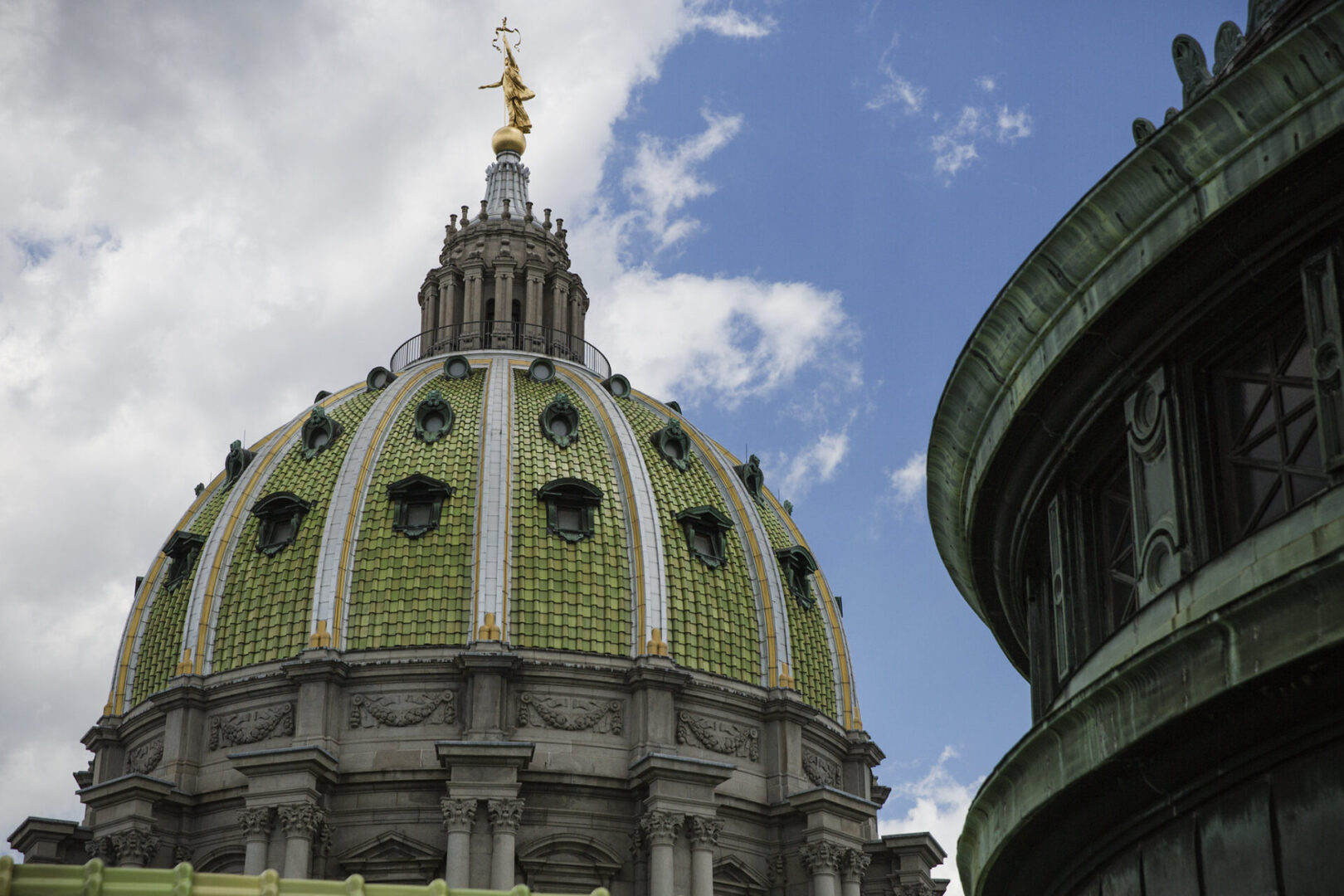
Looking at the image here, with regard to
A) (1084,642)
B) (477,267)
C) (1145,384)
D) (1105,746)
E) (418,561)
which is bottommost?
(1105,746)

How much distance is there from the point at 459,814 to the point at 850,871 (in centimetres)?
1377

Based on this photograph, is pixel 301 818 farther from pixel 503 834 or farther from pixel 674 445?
pixel 674 445

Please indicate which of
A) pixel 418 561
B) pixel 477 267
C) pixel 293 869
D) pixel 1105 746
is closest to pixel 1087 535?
pixel 1105 746

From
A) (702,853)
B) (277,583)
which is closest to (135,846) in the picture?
(277,583)

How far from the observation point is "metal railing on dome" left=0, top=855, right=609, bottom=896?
20.5 metres

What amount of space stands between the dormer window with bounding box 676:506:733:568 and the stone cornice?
48633mm

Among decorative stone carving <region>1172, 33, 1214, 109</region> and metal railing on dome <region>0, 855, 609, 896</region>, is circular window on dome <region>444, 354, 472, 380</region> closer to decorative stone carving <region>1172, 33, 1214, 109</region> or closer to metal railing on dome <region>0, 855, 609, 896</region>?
metal railing on dome <region>0, 855, 609, 896</region>

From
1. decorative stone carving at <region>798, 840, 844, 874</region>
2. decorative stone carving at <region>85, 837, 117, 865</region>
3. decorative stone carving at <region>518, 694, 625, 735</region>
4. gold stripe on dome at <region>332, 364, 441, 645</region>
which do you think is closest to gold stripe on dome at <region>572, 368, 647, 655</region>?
decorative stone carving at <region>518, 694, 625, 735</region>

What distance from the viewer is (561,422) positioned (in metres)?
71.6

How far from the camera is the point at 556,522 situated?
6806 cm

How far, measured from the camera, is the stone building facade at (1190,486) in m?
14.0

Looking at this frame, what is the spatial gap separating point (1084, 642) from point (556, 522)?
50464mm

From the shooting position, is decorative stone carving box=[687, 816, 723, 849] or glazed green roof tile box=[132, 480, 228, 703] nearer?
decorative stone carving box=[687, 816, 723, 849]

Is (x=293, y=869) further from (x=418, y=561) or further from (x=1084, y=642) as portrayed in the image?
(x=1084, y=642)
